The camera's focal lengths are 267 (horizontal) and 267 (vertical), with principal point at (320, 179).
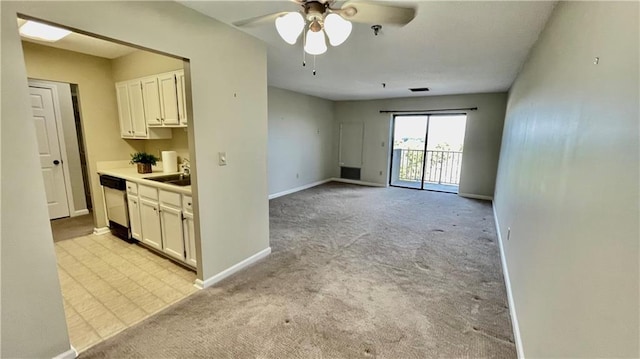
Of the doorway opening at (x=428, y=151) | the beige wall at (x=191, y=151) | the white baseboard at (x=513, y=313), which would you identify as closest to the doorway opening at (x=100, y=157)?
the beige wall at (x=191, y=151)

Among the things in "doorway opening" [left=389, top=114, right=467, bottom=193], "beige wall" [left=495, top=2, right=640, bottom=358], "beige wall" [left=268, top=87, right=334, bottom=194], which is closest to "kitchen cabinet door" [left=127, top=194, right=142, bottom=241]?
"beige wall" [left=268, top=87, right=334, bottom=194]

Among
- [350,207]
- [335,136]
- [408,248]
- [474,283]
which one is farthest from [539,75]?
[335,136]

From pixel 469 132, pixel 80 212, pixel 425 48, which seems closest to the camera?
pixel 425 48

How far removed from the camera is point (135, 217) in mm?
3102

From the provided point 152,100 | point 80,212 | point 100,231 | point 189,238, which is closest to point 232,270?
point 189,238

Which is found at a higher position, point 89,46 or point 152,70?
point 89,46

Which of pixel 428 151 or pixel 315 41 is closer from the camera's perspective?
pixel 315 41

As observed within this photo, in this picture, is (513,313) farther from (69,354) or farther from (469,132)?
(469,132)

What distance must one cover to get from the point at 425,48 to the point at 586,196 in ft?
7.40

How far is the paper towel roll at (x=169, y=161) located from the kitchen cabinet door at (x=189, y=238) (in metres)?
1.18

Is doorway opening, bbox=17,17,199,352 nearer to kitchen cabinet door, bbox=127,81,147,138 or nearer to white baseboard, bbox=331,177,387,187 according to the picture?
kitchen cabinet door, bbox=127,81,147,138

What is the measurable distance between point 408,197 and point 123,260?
5089mm

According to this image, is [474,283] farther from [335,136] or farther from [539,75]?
[335,136]

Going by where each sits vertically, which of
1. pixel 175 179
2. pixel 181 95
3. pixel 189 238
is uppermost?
pixel 181 95
